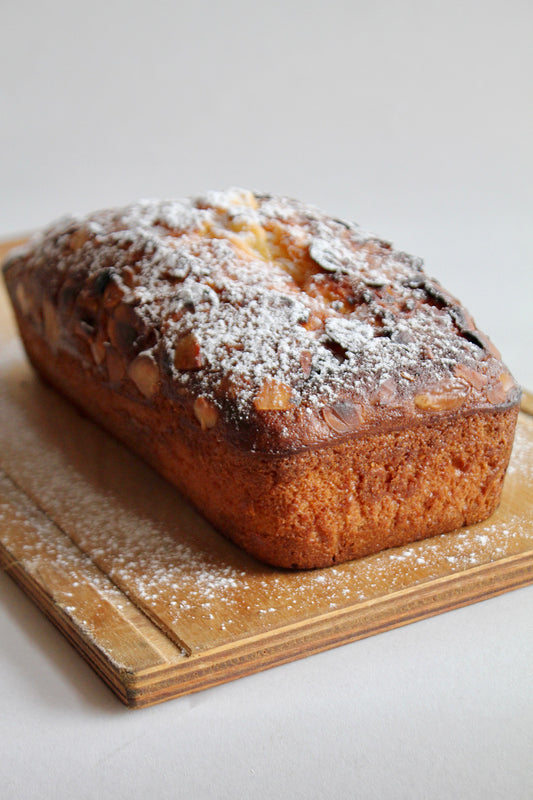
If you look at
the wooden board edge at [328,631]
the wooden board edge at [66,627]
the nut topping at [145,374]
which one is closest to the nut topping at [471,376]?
the wooden board edge at [328,631]

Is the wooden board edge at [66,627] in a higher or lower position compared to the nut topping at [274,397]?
lower

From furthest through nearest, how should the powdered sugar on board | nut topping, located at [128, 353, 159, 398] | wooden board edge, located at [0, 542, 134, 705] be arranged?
nut topping, located at [128, 353, 159, 398] → the powdered sugar on board → wooden board edge, located at [0, 542, 134, 705]

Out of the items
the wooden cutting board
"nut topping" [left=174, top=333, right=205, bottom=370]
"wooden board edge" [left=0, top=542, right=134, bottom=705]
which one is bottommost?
"wooden board edge" [left=0, top=542, right=134, bottom=705]

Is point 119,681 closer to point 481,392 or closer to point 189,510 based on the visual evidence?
point 189,510

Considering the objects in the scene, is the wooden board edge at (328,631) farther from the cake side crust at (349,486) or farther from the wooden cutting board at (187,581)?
the cake side crust at (349,486)

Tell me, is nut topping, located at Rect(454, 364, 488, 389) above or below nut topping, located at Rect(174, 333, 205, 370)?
above

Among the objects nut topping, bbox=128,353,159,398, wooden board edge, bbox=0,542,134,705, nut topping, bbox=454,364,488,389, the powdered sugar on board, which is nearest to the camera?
wooden board edge, bbox=0,542,134,705

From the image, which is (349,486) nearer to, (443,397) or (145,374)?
(443,397)

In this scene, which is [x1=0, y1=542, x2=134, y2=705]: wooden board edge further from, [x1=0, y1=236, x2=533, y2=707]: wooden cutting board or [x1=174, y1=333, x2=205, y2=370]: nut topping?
[x1=174, y1=333, x2=205, y2=370]: nut topping

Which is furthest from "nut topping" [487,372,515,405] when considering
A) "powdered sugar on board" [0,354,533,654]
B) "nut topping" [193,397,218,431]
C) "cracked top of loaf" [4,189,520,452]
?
"nut topping" [193,397,218,431]
